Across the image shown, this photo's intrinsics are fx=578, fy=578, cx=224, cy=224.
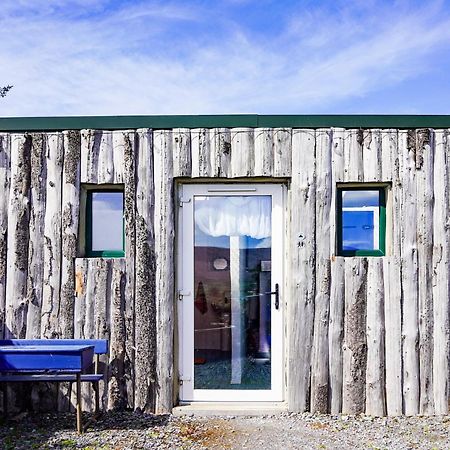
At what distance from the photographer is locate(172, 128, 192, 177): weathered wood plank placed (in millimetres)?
5410

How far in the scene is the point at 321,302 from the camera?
5.38m

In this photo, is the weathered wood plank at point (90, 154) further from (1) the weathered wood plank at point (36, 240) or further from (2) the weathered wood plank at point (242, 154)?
(2) the weathered wood plank at point (242, 154)

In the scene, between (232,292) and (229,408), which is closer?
(229,408)

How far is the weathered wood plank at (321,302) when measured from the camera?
538 cm

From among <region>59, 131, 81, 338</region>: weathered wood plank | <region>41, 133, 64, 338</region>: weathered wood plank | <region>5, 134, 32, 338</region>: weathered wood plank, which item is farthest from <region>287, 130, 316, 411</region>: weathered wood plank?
<region>5, 134, 32, 338</region>: weathered wood plank

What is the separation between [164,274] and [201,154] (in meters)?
1.17

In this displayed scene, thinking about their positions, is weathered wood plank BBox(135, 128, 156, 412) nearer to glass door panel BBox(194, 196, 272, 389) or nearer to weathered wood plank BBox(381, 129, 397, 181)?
glass door panel BBox(194, 196, 272, 389)

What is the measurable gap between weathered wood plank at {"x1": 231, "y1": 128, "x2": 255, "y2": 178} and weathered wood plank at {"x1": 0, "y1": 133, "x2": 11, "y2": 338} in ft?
7.03

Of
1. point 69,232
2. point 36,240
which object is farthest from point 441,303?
point 36,240

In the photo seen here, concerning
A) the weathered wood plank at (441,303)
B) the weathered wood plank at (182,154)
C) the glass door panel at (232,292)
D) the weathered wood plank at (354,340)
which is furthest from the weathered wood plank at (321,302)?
the weathered wood plank at (182,154)

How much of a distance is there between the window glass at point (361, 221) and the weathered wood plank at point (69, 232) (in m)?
2.53

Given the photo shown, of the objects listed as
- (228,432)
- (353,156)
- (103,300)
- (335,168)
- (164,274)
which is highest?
(353,156)

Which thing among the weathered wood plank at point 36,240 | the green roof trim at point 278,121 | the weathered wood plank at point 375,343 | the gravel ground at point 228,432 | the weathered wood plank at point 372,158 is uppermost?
the green roof trim at point 278,121

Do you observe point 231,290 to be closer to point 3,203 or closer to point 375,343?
point 375,343
